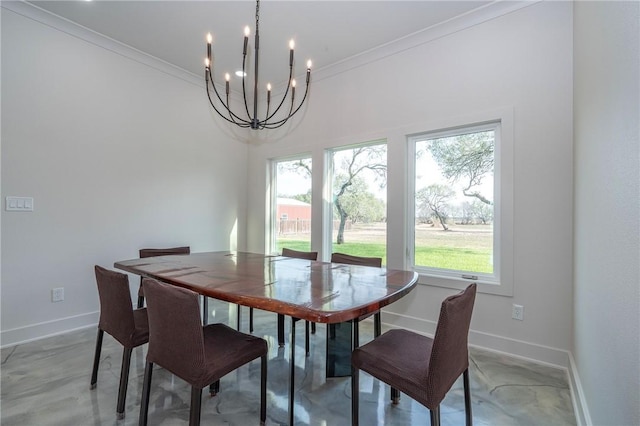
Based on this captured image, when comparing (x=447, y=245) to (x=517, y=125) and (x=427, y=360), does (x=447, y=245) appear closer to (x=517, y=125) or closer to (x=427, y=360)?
(x=517, y=125)

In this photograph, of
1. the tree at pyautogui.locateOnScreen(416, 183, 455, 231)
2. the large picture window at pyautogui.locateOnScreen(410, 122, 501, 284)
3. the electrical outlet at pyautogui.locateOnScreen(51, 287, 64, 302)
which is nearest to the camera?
the large picture window at pyautogui.locateOnScreen(410, 122, 501, 284)

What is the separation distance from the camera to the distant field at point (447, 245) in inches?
105

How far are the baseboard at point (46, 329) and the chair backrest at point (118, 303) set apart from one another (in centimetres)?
158

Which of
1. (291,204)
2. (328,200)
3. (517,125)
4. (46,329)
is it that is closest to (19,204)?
(46,329)

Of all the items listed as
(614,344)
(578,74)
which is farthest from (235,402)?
(578,74)

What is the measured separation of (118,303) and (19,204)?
5.98 ft

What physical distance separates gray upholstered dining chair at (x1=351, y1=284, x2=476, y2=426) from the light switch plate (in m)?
3.15

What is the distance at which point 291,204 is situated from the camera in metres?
4.25

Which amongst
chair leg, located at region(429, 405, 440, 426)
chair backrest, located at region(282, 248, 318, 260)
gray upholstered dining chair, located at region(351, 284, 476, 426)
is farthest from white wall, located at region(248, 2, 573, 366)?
chair leg, located at region(429, 405, 440, 426)

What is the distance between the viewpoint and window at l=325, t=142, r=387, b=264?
332 cm

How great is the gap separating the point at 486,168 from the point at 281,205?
9.03 ft

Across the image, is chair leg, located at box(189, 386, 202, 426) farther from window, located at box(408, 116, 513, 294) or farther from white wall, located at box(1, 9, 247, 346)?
white wall, located at box(1, 9, 247, 346)

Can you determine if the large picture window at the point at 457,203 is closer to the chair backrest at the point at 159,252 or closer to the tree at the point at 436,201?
the tree at the point at 436,201

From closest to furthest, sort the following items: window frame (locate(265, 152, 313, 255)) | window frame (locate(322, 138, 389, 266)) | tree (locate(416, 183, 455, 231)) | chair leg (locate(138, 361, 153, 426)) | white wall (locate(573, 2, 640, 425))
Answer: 1. white wall (locate(573, 2, 640, 425))
2. chair leg (locate(138, 361, 153, 426))
3. tree (locate(416, 183, 455, 231))
4. window frame (locate(322, 138, 389, 266))
5. window frame (locate(265, 152, 313, 255))
